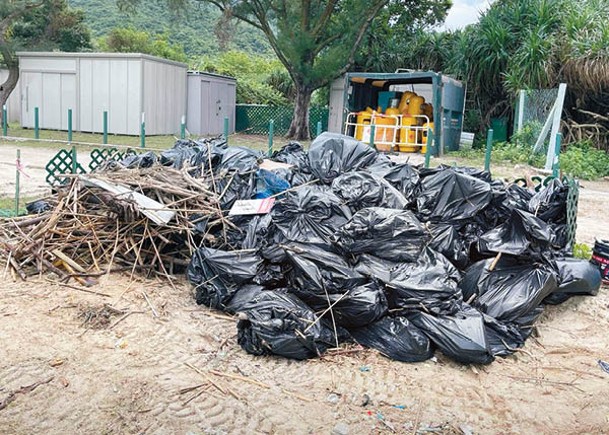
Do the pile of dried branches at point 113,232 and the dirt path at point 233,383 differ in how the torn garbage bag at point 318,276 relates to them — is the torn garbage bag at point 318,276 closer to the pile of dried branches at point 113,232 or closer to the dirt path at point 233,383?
the dirt path at point 233,383

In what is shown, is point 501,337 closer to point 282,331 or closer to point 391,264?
point 391,264

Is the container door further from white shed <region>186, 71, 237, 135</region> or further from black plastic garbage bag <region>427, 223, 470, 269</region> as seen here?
black plastic garbage bag <region>427, 223, 470, 269</region>

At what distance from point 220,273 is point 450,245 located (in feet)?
5.67

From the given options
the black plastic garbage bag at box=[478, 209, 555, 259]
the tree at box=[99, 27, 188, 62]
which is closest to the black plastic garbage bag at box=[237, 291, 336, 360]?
the black plastic garbage bag at box=[478, 209, 555, 259]

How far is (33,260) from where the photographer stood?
4.64 m

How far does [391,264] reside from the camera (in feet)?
13.0

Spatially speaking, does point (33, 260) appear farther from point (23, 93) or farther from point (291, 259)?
point (23, 93)

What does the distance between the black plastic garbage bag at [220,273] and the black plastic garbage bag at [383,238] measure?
2.16ft

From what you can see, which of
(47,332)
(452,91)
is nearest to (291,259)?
(47,332)

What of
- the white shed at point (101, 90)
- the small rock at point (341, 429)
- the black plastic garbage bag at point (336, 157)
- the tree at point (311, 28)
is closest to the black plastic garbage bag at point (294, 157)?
the black plastic garbage bag at point (336, 157)

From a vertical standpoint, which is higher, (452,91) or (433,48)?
(433,48)

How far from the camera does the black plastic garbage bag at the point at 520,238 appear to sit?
416cm

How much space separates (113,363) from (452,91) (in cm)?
1269

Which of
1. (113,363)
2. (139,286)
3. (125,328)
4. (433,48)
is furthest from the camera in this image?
(433,48)
